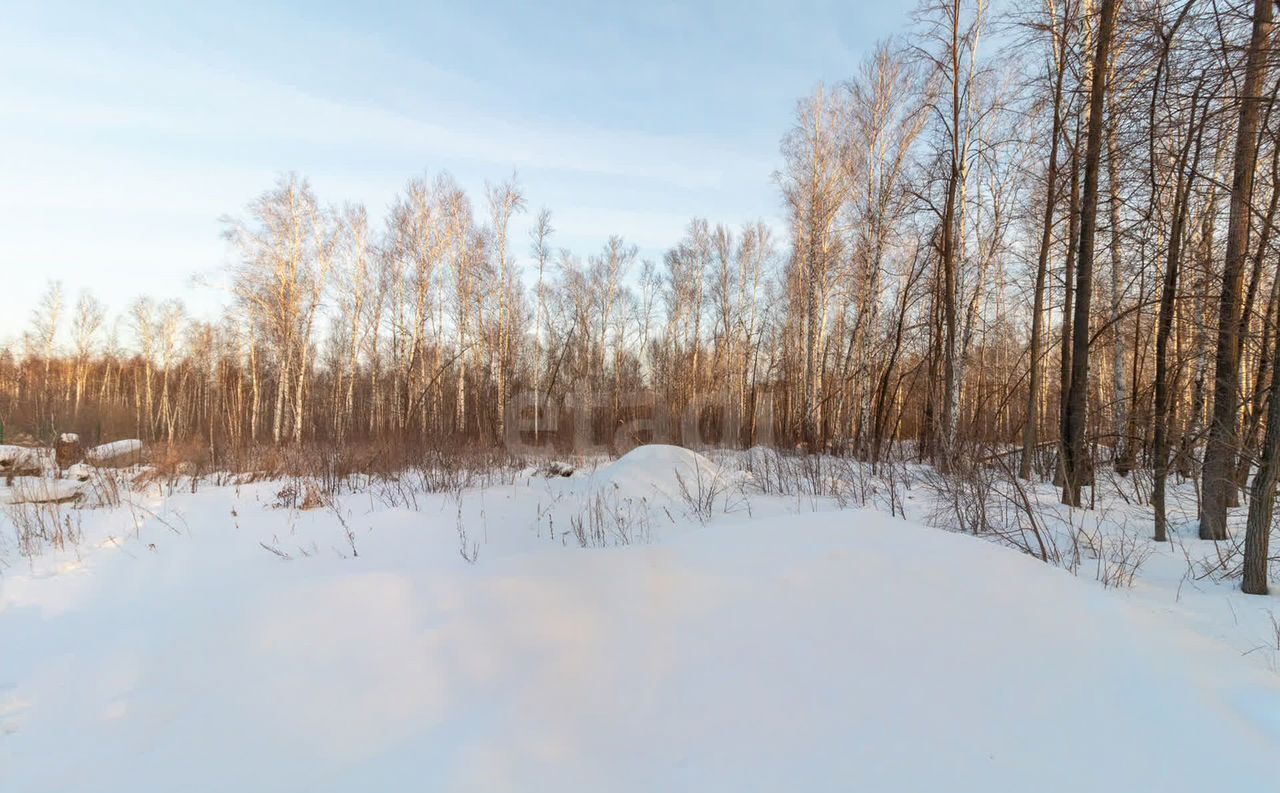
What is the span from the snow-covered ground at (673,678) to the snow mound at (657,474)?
166 inches

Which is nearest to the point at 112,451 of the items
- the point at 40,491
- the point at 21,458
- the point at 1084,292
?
the point at 21,458

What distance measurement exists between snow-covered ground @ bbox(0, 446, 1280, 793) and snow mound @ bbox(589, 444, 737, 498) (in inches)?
166

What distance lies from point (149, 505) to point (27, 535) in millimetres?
2027

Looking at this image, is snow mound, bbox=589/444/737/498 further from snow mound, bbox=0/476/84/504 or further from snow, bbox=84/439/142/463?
snow, bbox=84/439/142/463

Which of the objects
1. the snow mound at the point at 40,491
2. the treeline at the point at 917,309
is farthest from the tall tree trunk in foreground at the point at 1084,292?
the snow mound at the point at 40,491

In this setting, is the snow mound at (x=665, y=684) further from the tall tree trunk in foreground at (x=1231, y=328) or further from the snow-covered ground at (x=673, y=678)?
the tall tree trunk in foreground at (x=1231, y=328)

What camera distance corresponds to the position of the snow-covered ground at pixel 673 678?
1790 millimetres

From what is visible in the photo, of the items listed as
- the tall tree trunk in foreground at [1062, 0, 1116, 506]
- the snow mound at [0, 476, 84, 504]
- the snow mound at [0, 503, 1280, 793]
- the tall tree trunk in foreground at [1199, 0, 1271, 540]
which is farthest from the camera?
the snow mound at [0, 476, 84, 504]

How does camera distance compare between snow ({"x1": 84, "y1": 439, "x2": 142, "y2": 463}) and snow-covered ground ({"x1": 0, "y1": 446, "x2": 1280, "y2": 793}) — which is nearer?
snow-covered ground ({"x1": 0, "y1": 446, "x2": 1280, "y2": 793})

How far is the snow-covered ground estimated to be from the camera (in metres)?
1.79

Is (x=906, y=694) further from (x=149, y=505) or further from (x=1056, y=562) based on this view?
(x=149, y=505)

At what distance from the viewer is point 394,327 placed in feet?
68.5

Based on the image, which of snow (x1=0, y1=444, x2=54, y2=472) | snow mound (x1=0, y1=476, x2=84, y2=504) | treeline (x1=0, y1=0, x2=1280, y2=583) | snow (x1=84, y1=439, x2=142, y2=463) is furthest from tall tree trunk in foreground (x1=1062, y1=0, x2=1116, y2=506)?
snow (x1=0, y1=444, x2=54, y2=472)

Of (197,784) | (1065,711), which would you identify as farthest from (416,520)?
(1065,711)
